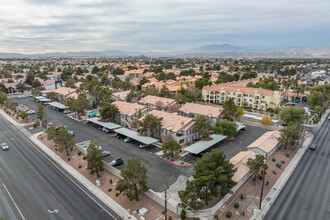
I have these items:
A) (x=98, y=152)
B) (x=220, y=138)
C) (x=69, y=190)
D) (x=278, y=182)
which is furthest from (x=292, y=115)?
(x=69, y=190)

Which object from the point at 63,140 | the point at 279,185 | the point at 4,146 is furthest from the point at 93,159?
the point at 279,185

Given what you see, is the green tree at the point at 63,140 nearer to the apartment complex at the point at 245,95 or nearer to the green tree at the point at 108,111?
the green tree at the point at 108,111

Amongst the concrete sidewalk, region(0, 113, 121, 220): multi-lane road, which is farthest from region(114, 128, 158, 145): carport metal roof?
region(0, 113, 121, 220): multi-lane road

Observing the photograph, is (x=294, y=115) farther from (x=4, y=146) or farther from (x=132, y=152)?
(x=4, y=146)

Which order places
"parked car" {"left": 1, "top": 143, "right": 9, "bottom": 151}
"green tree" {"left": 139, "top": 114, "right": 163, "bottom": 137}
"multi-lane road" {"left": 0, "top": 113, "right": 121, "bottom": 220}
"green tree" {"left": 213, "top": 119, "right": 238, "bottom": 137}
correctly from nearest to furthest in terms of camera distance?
"multi-lane road" {"left": 0, "top": 113, "right": 121, "bottom": 220}
"parked car" {"left": 1, "top": 143, "right": 9, "bottom": 151}
"green tree" {"left": 139, "top": 114, "right": 163, "bottom": 137}
"green tree" {"left": 213, "top": 119, "right": 238, "bottom": 137}

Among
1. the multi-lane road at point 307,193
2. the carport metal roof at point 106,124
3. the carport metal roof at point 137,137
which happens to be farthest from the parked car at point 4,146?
the multi-lane road at point 307,193

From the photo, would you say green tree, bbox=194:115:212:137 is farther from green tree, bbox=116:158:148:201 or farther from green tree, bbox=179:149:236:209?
green tree, bbox=116:158:148:201
